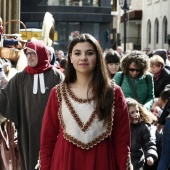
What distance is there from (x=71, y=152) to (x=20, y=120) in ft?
8.19

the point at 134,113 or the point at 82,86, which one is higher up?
the point at 82,86

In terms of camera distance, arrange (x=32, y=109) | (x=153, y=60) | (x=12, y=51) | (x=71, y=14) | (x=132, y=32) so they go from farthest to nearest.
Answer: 1. (x=132, y=32)
2. (x=71, y=14)
3. (x=153, y=60)
4. (x=12, y=51)
5. (x=32, y=109)

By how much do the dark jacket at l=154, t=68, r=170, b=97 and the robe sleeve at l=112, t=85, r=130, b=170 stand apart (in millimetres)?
5669

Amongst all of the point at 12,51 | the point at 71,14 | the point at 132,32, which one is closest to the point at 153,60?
the point at 12,51

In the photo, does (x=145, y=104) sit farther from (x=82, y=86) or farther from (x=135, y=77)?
(x=82, y=86)

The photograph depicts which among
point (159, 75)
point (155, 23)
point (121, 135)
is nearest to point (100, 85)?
point (121, 135)

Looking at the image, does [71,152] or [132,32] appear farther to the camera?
[132,32]

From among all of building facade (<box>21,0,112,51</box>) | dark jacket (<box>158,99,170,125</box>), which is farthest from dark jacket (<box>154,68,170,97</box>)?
building facade (<box>21,0,112,51</box>)

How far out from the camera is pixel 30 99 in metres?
7.29

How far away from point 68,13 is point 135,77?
41.5 meters

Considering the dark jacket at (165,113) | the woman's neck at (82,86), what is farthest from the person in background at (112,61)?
the woman's neck at (82,86)

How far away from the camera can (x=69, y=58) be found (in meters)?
5.17

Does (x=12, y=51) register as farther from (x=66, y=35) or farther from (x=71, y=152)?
(x=66, y=35)

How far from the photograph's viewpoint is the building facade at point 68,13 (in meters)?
49.4
